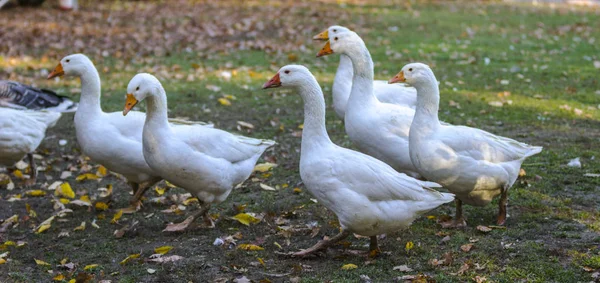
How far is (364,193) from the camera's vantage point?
15.0ft

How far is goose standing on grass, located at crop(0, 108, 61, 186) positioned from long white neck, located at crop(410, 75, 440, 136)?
3.87 m

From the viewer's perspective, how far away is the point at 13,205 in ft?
21.1

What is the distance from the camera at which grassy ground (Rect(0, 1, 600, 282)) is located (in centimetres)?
469

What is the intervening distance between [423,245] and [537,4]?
1858 cm

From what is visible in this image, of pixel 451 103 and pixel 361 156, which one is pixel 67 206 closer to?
pixel 361 156

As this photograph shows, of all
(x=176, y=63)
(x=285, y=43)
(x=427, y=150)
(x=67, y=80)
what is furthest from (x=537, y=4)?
(x=427, y=150)

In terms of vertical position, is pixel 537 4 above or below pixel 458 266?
below

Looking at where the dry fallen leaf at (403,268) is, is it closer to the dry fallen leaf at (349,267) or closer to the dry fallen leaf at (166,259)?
the dry fallen leaf at (349,267)

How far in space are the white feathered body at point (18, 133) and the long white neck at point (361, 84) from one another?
10.5 ft

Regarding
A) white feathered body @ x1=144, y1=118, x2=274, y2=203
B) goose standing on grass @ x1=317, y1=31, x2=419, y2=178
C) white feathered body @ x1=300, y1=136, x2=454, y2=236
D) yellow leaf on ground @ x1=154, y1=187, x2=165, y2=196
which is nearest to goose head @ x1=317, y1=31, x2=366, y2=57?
goose standing on grass @ x1=317, y1=31, x2=419, y2=178

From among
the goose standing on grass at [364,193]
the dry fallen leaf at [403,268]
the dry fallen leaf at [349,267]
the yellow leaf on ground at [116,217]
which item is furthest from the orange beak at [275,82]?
the yellow leaf on ground at [116,217]

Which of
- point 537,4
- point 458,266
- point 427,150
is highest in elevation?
point 427,150

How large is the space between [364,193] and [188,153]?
150cm

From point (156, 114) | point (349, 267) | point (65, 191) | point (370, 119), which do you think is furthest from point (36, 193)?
point (349, 267)
